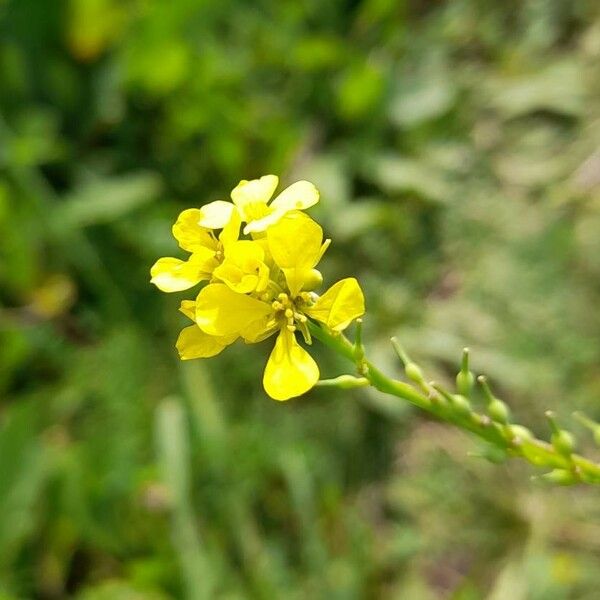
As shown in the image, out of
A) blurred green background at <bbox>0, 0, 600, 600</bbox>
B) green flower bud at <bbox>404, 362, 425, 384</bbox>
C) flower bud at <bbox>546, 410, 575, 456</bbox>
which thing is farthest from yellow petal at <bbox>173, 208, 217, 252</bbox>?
blurred green background at <bbox>0, 0, 600, 600</bbox>

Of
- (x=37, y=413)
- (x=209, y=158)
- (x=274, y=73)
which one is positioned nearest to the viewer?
(x=37, y=413)

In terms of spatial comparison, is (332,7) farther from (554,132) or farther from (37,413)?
(37,413)

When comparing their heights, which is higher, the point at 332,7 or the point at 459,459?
Answer: the point at 332,7

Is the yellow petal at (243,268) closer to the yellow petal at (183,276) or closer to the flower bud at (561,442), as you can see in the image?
the yellow petal at (183,276)

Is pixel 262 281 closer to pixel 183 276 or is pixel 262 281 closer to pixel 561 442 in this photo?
pixel 183 276

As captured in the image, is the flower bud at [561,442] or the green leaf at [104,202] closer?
the flower bud at [561,442]

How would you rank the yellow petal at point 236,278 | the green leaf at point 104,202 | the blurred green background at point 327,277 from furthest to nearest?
the green leaf at point 104,202
the blurred green background at point 327,277
the yellow petal at point 236,278

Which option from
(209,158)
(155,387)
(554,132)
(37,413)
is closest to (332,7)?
(209,158)

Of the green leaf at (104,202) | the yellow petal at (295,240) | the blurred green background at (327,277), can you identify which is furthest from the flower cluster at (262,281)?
the green leaf at (104,202)

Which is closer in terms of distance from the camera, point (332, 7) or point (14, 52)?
point (14, 52)
